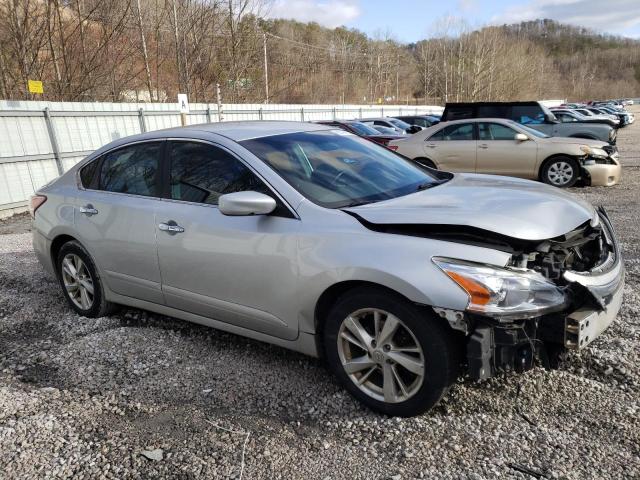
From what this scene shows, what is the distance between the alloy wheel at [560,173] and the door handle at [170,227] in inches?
350

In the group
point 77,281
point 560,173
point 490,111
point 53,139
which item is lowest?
point 560,173

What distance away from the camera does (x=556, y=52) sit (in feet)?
438

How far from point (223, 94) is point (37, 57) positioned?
15.2 m

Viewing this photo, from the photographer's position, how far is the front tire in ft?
8.28

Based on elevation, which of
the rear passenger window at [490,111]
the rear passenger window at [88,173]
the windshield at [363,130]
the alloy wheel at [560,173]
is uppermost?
the rear passenger window at [88,173]

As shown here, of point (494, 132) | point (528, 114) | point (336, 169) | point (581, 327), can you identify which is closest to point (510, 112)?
point (528, 114)

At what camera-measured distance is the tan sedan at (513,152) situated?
1000 cm

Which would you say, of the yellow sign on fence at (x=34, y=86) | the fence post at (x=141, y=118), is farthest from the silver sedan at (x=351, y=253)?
the fence post at (x=141, y=118)

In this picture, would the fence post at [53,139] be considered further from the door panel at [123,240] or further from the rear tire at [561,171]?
the rear tire at [561,171]

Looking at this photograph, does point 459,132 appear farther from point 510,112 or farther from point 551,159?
point 510,112

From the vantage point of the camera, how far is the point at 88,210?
416 cm

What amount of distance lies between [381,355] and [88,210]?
2.77 metres

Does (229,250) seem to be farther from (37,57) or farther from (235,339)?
(37,57)

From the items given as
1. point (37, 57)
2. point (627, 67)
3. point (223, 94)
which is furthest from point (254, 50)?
point (627, 67)
